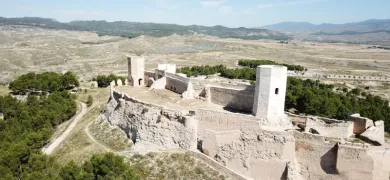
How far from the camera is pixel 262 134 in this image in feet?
100

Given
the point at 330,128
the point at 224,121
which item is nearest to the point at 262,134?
the point at 224,121

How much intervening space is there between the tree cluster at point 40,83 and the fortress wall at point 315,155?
50.7 meters

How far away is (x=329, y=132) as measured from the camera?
110 feet

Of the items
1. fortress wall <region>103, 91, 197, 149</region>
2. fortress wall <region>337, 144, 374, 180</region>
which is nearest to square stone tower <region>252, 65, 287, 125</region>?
fortress wall <region>337, 144, 374, 180</region>

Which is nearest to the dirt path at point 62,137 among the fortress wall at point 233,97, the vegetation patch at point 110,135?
the vegetation patch at point 110,135

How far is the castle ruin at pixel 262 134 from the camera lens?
Result: 2834cm

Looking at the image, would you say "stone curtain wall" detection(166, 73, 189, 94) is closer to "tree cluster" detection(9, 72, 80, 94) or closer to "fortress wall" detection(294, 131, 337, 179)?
"fortress wall" detection(294, 131, 337, 179)

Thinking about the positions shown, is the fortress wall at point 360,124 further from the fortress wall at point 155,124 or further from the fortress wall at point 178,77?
the fortress wall at point 178,77

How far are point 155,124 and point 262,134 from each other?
1132 cm

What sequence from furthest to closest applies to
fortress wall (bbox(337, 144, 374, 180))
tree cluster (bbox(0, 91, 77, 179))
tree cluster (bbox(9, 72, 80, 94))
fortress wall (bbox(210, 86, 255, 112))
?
1. tree cluster (bbox(9, 72, 80, 94))
2. fortress wall (bbox(210, 86, 255, 112))
3. tree cluster (bbox(0, 91, 77, 179))
4. fortress wall (bbox(337, 144, 374, 180))

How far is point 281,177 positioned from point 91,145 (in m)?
21.2

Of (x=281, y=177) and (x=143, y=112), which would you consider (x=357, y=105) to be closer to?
(x=281, y=177)

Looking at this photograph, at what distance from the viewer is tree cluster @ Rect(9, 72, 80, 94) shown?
65.3 m

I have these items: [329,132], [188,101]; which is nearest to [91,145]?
[188,101]
